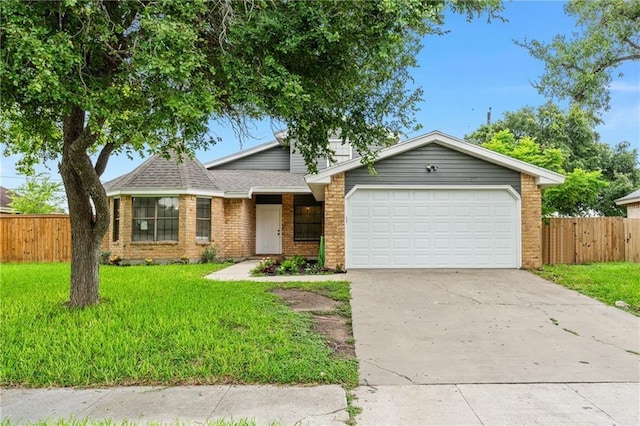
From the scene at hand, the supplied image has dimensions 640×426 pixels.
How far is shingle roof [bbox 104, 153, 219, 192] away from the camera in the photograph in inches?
543

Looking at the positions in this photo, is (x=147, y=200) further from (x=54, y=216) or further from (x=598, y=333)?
(x=598, y=333)

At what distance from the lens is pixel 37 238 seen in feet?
49.2

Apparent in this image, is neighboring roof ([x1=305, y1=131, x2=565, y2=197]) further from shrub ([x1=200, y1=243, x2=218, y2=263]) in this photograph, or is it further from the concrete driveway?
shrub ([x1=200, y1=243, x2=218, y2=263])

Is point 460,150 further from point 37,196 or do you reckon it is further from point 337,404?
point 37,196

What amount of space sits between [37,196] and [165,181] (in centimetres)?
1515

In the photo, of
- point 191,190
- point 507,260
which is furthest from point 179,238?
point 507,260

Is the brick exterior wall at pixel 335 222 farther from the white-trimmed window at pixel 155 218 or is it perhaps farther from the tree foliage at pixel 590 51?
the white-trimmed window at pixel 155 218

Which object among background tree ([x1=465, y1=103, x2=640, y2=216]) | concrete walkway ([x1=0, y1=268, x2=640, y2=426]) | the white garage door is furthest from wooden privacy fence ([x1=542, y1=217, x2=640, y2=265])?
background tree ([x1=465, y1=103, x2=640, y2=216])

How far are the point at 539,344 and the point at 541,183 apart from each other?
23.5 feet

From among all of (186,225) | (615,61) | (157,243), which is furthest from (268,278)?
(615,61)

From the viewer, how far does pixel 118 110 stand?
5109 mm

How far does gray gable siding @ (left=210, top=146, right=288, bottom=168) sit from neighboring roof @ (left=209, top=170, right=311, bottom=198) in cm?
63

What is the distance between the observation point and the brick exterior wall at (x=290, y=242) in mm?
15930

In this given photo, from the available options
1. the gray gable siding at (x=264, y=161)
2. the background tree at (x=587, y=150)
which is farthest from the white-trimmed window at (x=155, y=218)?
→ the background tree at (x=587, y=150)
